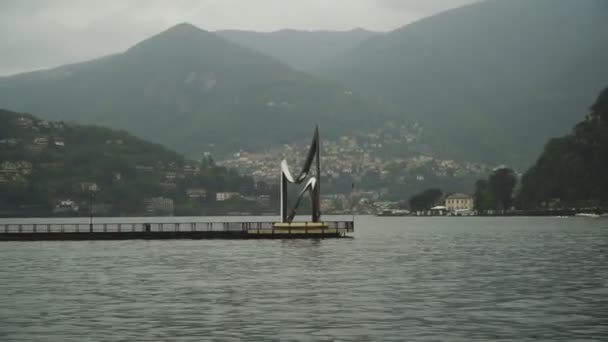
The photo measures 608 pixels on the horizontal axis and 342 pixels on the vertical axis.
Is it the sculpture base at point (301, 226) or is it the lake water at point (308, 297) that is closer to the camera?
the lake water at point (308, 297)

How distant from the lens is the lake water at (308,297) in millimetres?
40406

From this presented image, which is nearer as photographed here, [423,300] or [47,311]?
[47,311]

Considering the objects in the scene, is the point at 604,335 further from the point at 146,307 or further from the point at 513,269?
the point at 513,269

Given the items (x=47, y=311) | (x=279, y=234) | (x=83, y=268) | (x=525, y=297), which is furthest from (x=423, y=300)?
(x=279, y=234)

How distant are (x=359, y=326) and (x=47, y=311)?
15.4 meters

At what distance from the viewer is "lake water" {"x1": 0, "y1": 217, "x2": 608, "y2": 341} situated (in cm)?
4041

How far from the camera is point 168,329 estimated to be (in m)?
41.3

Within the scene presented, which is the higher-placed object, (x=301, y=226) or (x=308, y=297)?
(x=301, y=226)

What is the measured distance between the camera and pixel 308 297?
177ft

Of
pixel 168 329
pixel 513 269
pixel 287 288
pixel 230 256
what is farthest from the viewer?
pixel 230 256

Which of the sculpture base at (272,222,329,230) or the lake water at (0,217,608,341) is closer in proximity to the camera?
the lake water at (0,217,608,341)

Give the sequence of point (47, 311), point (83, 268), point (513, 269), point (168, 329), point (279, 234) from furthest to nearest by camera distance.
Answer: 1. point (279, 234)
2. point (83, 268)
3. point (513, 269)
4. point (47, 311)
5. point (168, 329)

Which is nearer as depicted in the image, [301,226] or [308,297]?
[308,297]

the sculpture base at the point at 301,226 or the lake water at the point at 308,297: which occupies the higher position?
the sculpture base at the point at 301,226
